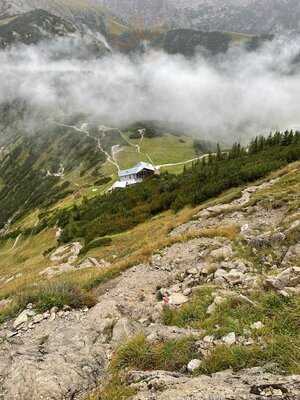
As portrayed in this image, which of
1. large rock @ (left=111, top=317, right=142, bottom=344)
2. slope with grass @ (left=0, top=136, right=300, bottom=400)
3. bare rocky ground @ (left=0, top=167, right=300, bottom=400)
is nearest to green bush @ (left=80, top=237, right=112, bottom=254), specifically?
bare rocky ground @ (left=0, top=167, right=300, bottom=400)

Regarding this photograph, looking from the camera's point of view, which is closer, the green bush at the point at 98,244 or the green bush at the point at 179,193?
the green bush at the point at 98,244

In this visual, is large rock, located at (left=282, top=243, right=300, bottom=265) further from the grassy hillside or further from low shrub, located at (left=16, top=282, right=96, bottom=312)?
low shrub, located at (left=16, top=282, right=96, bottom=312)

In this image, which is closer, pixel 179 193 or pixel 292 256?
pixel 292 256

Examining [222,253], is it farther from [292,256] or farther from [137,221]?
[137,221]

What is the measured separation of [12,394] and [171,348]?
172 inches

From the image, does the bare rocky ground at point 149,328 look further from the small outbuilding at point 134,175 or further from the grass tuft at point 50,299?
the small outbuilding at point 134,175

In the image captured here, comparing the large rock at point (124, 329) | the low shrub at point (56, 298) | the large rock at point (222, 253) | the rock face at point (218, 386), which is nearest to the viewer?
the rock face at point (218, 386)

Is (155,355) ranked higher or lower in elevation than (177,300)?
higher

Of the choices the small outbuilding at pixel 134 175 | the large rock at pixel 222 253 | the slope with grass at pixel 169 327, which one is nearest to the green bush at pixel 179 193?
the slope with grass at pixel 169 327

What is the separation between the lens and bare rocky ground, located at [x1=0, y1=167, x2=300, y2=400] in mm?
9203

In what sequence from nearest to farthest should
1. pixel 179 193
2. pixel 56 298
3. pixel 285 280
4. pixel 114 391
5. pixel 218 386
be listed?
pixel 218 386, pixel 114 391, pixel 285 280, pixel 56 298, pixel 179 193

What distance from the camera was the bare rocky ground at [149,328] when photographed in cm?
920

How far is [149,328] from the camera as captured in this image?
531 inches

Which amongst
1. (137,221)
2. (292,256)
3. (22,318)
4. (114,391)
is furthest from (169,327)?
(137,221)
